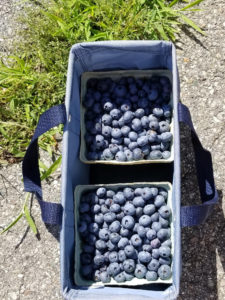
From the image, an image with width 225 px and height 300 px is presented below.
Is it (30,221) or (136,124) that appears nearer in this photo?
(136,124)

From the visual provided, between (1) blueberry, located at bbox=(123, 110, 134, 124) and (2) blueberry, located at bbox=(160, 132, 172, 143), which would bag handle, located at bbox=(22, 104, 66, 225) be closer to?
(1) blueberry, located at bbox=(123, 110, 134, 124)

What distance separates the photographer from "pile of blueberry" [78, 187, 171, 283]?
5.82 feet

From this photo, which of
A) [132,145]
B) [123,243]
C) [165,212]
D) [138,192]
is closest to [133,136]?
[132,145]

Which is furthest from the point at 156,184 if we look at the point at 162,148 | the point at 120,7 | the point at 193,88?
the point at 120,7

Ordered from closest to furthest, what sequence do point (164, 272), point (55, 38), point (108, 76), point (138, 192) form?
point (164, 272) < point (138, 192) < point (108, 76) < point (55, 38)

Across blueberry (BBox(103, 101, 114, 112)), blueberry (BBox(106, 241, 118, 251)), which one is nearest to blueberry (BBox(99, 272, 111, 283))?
blueberry (BBox(106, 241, 118, 251))

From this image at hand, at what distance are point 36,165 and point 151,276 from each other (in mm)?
698

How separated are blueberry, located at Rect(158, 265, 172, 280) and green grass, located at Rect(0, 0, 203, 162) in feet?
3.07

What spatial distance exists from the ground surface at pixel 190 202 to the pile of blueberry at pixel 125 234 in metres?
0.44

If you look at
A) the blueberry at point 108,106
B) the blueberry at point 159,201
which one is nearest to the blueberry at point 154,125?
the blueberry at point 108,106

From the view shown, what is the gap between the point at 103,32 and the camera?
7.53ft

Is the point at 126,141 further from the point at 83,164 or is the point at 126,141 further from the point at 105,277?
the point at 105,277

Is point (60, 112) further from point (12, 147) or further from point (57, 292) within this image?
point (57, 292)

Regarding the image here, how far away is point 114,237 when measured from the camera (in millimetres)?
1802
